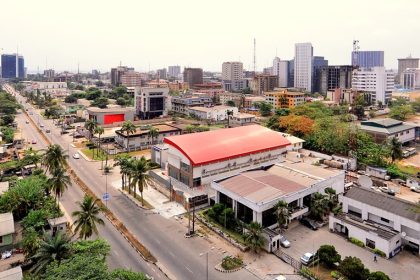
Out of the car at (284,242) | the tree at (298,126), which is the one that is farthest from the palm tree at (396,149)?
the car at (284,242)

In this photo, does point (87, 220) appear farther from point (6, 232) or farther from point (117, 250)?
point (6, 232)

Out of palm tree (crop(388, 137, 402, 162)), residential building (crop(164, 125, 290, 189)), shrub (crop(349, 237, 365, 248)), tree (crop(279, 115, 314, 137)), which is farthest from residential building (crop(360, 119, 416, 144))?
shrub (crop(349, 237, 365, 248))

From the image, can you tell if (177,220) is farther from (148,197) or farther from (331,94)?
(331,94)

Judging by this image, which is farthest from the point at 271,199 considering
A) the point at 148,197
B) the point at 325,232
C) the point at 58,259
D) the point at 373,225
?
the point at 58,259

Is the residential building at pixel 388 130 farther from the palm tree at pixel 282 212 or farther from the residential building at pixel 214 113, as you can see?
the residential building at pixel 214 113

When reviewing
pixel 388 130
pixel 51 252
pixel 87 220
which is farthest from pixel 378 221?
pixel 388 130

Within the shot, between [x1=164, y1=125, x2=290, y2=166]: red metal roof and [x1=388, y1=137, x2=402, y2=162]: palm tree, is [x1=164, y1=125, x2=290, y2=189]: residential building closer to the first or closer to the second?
[x1=164, y1=125, x2=290, y2=166]: red metal roof
